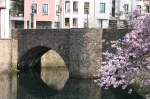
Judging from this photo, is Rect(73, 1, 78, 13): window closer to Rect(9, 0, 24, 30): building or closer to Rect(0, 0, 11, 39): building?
Rect(9, 0, 24, 30): building

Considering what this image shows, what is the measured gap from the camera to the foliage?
523 inches

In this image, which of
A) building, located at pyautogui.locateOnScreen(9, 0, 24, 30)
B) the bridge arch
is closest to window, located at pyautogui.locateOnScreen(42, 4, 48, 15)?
building, located at pyautogui.locateOnScreen(9, 0, 24, 30)

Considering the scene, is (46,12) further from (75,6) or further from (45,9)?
(75,6)

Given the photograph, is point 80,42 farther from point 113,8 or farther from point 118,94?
point 113,8

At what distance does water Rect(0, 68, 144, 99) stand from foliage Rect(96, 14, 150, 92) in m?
21.7

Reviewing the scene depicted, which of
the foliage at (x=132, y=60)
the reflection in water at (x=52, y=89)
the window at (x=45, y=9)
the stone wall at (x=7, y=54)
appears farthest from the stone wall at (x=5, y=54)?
the foliage at (x=132, y=60)

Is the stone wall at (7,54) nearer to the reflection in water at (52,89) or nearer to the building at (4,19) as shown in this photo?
the reflection in water at (52,89)

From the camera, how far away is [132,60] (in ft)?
45.0

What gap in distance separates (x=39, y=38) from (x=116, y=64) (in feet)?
132

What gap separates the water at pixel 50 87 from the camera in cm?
3881

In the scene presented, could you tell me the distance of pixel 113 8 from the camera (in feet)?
282

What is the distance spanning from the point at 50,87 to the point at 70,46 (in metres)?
4.84

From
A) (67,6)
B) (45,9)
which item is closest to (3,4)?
(45,9)

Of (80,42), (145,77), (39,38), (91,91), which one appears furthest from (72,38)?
(145,77)
